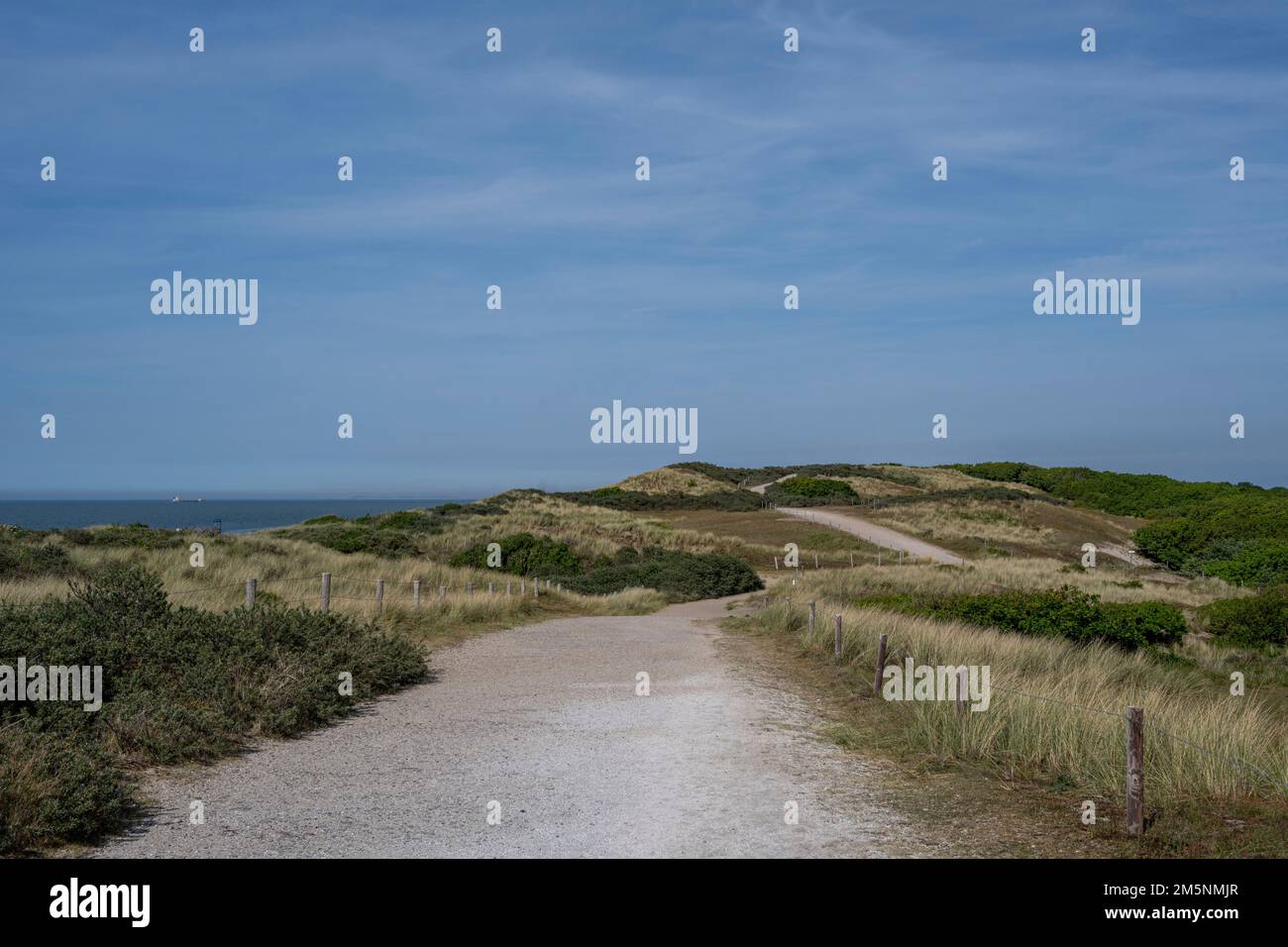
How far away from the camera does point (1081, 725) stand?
9477 millimetres

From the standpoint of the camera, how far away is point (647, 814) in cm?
771

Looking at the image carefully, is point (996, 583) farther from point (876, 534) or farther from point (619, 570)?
point (876, 534)

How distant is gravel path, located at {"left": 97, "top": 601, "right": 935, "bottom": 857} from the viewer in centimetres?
694

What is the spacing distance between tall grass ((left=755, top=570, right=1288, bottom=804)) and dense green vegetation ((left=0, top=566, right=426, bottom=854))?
6.72 metres

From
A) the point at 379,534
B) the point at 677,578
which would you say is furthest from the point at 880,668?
the point at 379,534

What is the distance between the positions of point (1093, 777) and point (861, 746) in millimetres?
2575

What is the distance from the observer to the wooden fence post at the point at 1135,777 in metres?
7.08

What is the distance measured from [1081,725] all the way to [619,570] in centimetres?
3028

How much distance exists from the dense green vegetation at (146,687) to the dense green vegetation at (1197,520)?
3318cm

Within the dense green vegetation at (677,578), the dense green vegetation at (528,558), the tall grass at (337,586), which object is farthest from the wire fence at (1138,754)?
the dense green vegetation at (528,558)

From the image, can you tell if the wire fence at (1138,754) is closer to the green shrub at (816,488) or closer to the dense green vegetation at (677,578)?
the dense green vegetation at (677,578)
